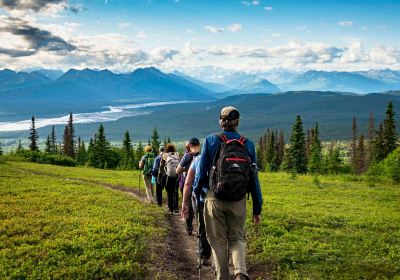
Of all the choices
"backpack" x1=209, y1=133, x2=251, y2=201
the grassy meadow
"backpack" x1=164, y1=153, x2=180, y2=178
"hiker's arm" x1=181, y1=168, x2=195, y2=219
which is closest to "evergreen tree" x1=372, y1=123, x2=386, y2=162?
the grassy meadow

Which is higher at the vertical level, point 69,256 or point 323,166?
point 69,256

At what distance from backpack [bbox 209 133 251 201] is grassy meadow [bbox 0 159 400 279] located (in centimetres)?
359

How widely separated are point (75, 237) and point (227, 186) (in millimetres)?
6558

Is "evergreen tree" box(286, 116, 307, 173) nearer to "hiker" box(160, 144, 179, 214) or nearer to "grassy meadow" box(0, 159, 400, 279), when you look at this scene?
"grassy meadow" box(0, 159, 400, 279)

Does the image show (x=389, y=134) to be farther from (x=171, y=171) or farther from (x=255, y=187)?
(x=255, y=187)

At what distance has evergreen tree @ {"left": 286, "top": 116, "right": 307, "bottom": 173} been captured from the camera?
237 feet

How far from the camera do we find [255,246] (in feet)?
39.1

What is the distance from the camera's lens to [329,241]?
12.8 m

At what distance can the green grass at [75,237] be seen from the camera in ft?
30.7

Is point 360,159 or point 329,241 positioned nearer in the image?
point 329,241

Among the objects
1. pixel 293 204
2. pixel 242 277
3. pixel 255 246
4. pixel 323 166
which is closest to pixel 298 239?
pixel 255 246

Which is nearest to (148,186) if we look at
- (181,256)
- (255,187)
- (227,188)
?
(181,256)

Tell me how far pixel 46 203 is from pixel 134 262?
359 inches

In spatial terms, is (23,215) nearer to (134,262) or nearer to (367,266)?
(134,262)
